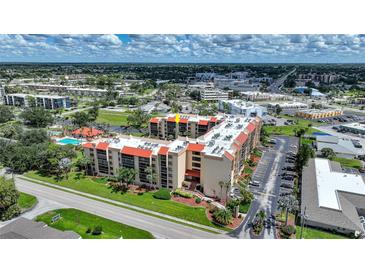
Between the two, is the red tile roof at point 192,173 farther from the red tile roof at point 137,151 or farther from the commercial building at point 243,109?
the commercial building at point 243,109

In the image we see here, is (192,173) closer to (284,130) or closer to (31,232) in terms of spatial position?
(31,232)

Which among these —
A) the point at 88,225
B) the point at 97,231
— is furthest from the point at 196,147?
the point at 88,225

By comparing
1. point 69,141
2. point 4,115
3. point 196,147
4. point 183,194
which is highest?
point 196,147

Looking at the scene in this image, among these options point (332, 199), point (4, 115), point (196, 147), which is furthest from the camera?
point (4, 115)

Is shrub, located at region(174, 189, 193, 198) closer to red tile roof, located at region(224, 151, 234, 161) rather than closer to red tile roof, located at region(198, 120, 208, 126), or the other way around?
red tile roof, located at region(224, 151, 234, 161)

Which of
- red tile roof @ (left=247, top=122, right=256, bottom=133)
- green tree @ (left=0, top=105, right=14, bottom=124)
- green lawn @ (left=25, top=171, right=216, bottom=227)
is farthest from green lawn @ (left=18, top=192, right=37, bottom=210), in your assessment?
green tree @ (left=0, top=105, right=14, bottom=124)
